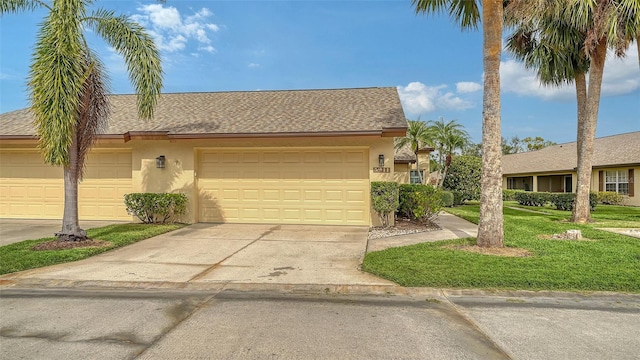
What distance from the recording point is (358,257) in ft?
22.8

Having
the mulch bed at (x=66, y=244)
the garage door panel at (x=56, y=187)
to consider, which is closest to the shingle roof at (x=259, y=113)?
the garage door panel at (x=56, y=187)

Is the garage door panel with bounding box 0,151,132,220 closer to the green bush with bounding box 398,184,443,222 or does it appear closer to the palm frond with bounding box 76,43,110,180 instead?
the palm frond with bounding box 76,43,110,180

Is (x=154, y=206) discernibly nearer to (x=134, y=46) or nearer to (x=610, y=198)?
(x=134, y=46)

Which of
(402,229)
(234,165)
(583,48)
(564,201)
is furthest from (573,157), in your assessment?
(234,165)

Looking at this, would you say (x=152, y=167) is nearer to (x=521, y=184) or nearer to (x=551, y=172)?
(x=551, y=172)

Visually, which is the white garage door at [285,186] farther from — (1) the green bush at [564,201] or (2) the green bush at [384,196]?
(1) the green bush at [564,201]

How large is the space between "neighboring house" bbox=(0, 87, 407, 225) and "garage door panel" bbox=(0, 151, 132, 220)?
0.03 m

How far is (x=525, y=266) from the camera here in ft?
19.5

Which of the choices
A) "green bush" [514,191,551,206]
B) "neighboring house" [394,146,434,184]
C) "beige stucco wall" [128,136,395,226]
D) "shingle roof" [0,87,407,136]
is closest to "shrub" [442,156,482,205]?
"neighboring house" [394,146,434,184]

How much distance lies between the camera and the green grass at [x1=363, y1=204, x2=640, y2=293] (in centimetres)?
509

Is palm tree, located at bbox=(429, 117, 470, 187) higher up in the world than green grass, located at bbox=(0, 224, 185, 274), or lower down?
higher up

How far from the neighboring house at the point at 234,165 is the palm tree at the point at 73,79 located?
2741mm

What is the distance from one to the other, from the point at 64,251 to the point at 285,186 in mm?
5897

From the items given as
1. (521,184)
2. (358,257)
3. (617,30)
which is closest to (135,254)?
(358,257)
